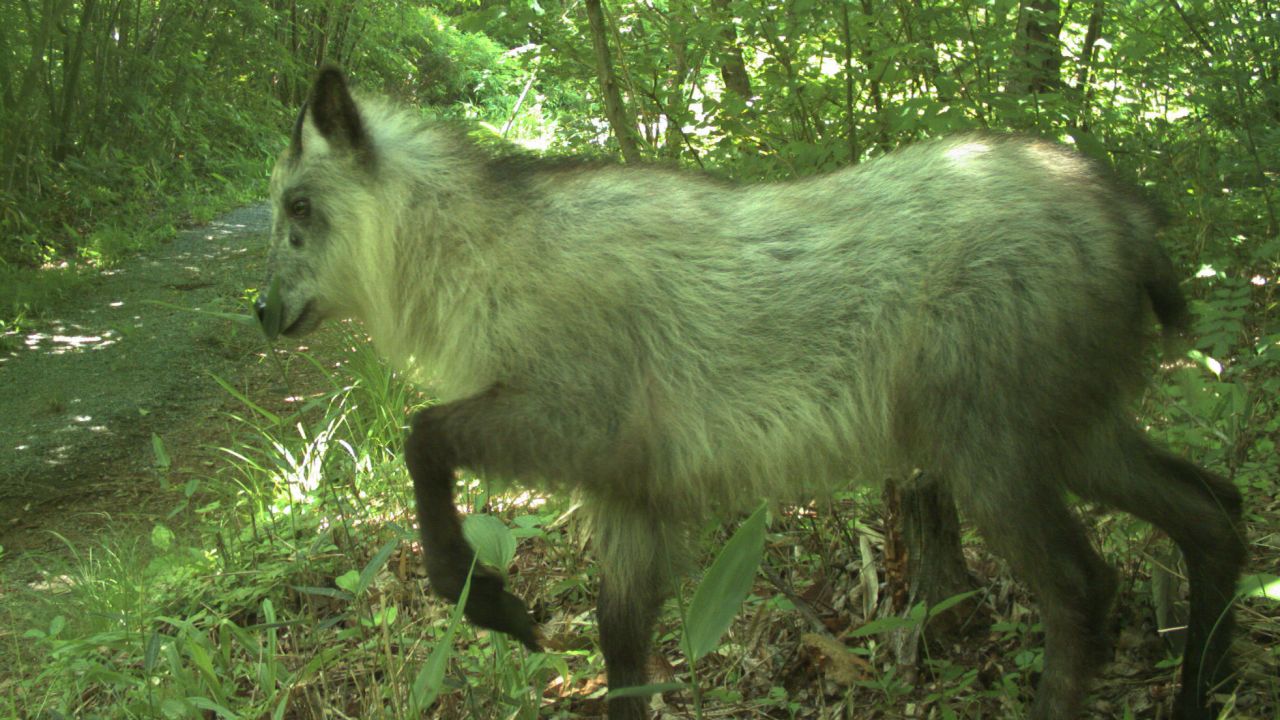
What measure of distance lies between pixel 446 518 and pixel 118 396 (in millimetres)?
5137

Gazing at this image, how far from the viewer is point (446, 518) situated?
116 inches

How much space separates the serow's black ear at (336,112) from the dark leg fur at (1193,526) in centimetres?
247

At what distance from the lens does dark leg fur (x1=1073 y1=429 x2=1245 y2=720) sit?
2.92 meters

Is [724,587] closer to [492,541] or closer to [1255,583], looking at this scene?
[492,541]

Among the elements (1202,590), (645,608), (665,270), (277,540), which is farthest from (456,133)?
(1202,590)

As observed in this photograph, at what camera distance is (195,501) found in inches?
219

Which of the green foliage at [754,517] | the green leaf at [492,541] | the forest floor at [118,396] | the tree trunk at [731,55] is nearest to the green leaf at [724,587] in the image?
the green foliage at [754,517]

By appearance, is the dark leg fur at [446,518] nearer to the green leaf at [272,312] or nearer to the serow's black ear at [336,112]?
the green leaf at [272,312]

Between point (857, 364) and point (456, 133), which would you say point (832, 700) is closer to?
point (857, 364)

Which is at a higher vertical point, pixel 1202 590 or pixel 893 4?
pixel 893 4

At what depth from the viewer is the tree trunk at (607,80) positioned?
4836 millimetres

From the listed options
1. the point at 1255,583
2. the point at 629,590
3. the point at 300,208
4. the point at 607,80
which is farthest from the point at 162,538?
the point at 1255,583

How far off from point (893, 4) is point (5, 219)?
27.7ft

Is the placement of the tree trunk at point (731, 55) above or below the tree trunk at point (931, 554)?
above
